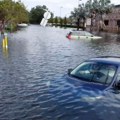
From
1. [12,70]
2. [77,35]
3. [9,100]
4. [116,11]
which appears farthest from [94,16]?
[9,100]

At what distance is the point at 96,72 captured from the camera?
10.9 m

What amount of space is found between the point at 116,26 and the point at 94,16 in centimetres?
756

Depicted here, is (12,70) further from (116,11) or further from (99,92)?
(116,11)

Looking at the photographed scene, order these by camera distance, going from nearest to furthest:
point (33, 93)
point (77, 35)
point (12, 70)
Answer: point (33, 93) < point (12, 70) < point (77, 35)

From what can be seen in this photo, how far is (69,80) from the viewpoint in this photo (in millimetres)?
11250

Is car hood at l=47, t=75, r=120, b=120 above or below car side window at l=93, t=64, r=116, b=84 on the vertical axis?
below

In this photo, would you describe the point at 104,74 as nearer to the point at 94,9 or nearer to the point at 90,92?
the point at 90,92

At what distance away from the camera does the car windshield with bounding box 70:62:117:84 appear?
34.9 feet

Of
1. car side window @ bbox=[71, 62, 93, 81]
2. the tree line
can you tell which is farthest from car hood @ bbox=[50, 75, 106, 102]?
the tree line

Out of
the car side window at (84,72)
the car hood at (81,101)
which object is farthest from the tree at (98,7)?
the car hood at (81,101)

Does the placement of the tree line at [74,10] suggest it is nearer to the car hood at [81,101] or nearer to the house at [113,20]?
the house at [113,20]

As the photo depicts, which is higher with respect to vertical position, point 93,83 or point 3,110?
point 93,83

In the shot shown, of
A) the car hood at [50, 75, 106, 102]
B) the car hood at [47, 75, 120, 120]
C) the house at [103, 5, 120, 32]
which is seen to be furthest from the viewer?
the house at [103, 5, 120, 32]

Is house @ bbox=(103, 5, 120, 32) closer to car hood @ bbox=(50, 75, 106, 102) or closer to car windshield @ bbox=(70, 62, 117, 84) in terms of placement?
car windshield @ bbox=(70, 62, 117, 84)
